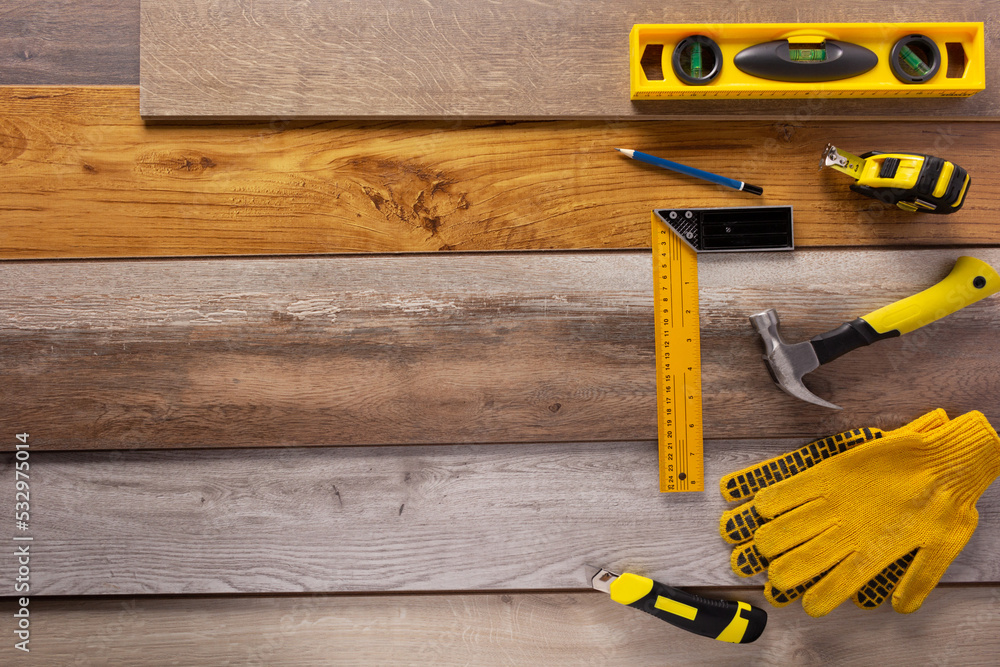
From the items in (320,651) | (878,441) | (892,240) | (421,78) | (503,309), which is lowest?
(320,651)

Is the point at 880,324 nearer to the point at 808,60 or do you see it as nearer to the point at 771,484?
the point at 771,484

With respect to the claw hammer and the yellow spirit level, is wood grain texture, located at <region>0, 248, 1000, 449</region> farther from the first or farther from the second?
the yellow spirit level

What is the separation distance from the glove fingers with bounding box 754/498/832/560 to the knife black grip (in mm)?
109

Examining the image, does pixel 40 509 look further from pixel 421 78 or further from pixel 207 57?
pixel 421 78

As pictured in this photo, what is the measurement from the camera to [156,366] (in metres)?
0.87

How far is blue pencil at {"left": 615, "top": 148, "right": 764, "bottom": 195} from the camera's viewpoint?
86cm

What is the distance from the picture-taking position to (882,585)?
0.87 metres

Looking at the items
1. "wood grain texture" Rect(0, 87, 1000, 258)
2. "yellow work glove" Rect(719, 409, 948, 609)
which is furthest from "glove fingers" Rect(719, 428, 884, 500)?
"wood grain texture" Rect(0, 87, 1000, 258)

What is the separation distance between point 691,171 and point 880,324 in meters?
0.37

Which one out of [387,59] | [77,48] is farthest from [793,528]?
[77,48]

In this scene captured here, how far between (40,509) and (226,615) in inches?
13.4

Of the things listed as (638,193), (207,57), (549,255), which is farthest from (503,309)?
(207,57)

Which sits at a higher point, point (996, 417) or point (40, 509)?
point (996, 417)

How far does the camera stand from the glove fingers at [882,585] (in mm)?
868
